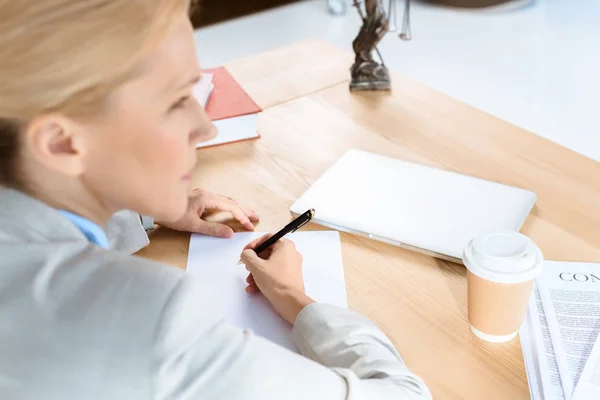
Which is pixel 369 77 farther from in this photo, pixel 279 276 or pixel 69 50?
pixel 69 50

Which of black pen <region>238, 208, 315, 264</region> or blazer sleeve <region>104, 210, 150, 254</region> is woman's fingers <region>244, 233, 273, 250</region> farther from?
blazer sleeve <region>104, 210, 150, 254</region>

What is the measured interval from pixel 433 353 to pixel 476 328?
0.22 ft

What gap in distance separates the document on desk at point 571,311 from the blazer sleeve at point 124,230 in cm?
60

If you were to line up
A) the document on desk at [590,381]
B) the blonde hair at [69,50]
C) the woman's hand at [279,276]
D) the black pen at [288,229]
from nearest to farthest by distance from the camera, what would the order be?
the blonde hair at [69,50] < the document on desk at [590,381] < the woman's hand at [279,276] < the black pen at [288,229]

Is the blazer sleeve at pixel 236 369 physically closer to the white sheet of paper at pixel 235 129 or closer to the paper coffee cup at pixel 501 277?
the paper coffee cup at pixel 501 277

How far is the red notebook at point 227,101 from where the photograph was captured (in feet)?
4.22

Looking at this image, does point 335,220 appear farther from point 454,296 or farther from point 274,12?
point 274,12

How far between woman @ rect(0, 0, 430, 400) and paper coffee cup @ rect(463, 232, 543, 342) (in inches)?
6.4

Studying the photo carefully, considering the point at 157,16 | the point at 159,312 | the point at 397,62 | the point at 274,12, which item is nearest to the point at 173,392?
the point at 159,312

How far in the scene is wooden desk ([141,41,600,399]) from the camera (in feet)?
2.66

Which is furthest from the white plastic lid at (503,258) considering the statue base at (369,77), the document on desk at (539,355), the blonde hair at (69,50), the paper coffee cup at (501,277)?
the statue base at (369,77)

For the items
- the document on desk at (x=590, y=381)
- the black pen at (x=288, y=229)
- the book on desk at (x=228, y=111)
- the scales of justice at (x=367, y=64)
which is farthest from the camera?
the scales of justice at (x=367, y=64)

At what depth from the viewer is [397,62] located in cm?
304

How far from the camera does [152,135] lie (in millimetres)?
631
